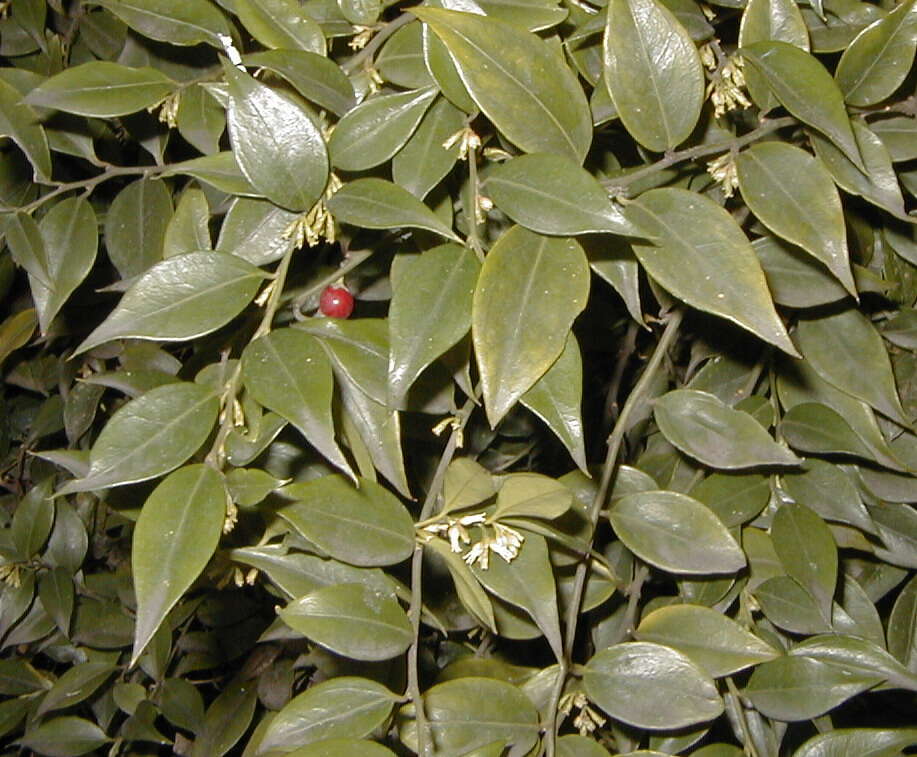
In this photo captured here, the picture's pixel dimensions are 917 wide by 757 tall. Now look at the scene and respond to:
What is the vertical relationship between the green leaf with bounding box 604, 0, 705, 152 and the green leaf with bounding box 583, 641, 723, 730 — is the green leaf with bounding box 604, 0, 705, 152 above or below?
above

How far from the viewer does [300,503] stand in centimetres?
53

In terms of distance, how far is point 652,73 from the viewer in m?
0.49

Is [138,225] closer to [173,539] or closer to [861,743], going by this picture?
[173,539]

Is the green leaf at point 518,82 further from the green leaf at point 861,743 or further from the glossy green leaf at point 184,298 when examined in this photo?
the green leaf at point 861,743

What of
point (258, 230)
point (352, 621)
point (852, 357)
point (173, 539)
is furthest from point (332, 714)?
point (852, 357)

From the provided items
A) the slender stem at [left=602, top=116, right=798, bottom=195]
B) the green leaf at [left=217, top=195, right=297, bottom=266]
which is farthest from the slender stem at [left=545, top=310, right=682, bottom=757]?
the green leaf at [left=217, top=195, right=297, bottom=266]

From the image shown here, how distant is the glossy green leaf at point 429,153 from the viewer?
1.68 feet

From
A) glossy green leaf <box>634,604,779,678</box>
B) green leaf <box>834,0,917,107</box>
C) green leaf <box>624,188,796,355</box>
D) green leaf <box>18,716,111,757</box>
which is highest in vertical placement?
green leaf <box>834,0,917,107</box>

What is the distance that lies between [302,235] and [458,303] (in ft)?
0.35

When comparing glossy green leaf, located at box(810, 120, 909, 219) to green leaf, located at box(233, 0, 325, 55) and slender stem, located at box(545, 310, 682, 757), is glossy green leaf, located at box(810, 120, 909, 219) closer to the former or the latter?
slender stem, located at box(545, 310, 682, 757)

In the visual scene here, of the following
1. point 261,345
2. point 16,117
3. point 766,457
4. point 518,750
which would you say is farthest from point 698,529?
point 16,117

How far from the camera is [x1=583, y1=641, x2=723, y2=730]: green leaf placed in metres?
0.54

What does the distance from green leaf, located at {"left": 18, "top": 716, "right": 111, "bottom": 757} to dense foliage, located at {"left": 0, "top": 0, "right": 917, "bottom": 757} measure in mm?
424

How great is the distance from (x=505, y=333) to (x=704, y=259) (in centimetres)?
10
